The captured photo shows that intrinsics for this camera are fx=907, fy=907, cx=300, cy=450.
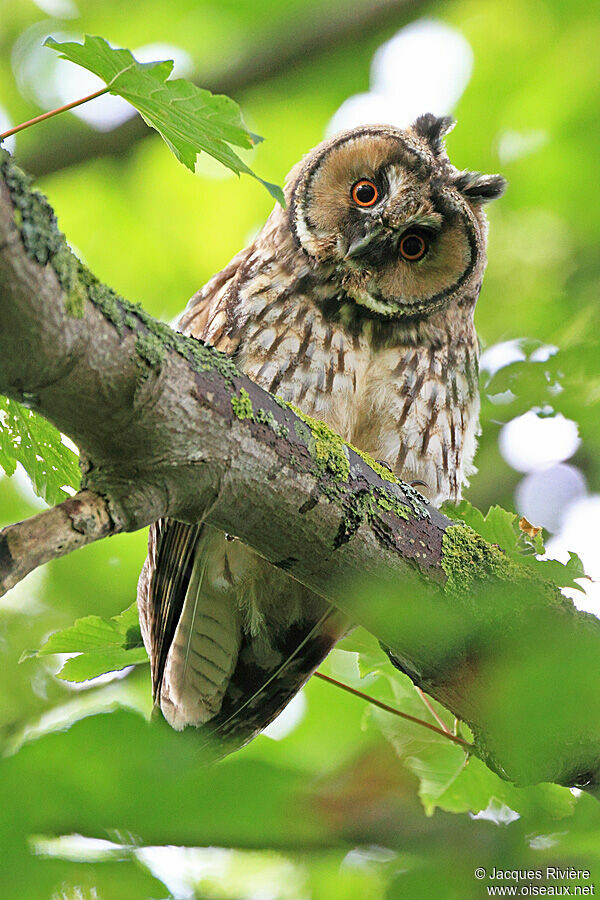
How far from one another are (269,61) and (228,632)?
264cm

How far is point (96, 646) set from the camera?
2.63 meters

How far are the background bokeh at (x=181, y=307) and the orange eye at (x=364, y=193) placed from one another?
77 centimetres

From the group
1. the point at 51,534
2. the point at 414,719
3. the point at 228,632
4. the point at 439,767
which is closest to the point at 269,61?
the point at 228,632

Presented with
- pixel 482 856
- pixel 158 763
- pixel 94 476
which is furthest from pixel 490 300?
pixel 158 763

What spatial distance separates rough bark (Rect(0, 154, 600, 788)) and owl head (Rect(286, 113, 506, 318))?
121 cm

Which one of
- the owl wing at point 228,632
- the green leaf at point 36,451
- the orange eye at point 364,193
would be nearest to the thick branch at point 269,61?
the orange eye at point 364,193

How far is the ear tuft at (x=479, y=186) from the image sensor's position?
11.5 ft

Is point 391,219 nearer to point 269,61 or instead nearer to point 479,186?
point 479,186

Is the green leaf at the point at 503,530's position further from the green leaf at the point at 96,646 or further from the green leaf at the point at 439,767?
the green leaf at the point at 96,646

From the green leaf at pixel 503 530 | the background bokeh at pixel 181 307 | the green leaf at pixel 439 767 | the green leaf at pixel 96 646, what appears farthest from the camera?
the green leaf at pixel 439 767

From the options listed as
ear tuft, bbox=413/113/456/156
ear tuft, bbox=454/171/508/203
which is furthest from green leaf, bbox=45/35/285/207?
ear tuft, bbox=413/113/456/156

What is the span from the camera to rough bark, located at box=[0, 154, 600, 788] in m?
0.99

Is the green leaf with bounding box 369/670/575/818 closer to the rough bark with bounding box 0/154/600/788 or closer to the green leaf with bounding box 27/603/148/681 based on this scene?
the rough bark with bounding box 0/154/600/788

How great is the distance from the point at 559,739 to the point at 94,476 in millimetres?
1086
